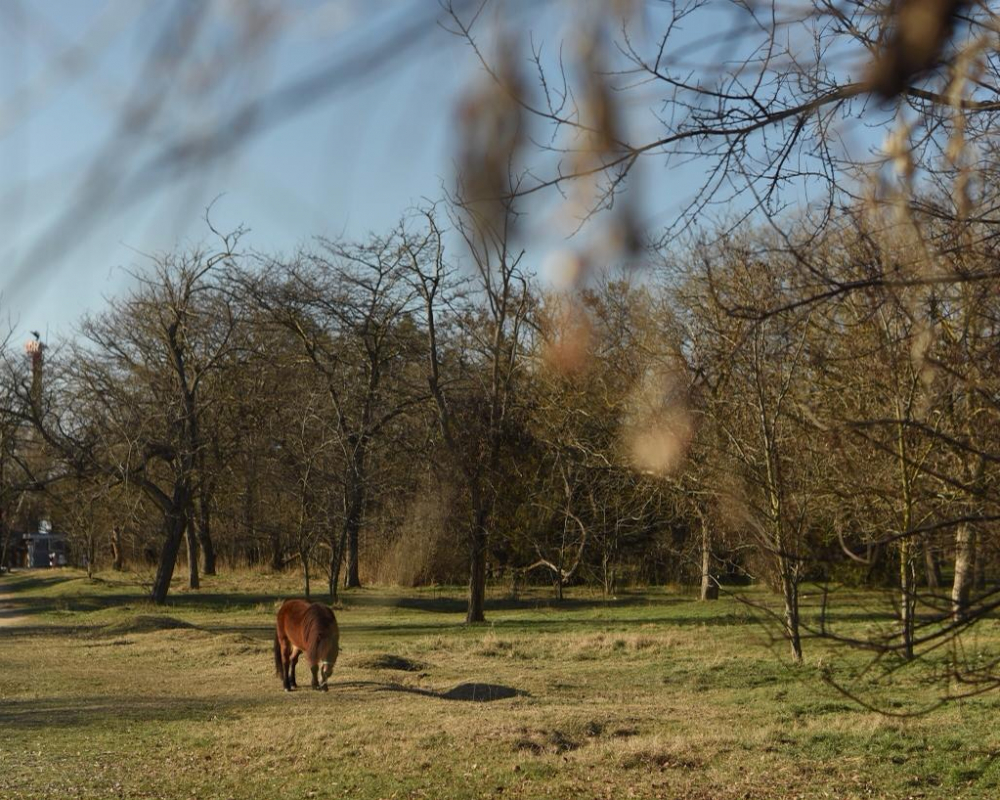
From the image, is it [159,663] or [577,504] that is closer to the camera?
[159,663]

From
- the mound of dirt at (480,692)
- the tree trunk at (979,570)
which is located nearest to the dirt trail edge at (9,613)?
the mound of dirt at (480,692)

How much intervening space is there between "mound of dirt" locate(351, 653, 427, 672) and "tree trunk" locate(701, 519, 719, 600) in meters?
8.31

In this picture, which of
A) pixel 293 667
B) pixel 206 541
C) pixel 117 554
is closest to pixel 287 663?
pixel 293 667

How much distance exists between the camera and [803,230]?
441cm

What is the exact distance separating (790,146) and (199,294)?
62.9ft

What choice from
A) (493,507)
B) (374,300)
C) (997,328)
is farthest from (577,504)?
(997,328)

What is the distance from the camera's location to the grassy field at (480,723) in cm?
816

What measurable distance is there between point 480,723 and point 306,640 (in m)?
Answer: 3.60

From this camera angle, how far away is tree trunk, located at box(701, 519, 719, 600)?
2341 cm

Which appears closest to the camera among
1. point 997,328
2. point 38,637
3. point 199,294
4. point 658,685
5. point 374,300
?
point 997,328

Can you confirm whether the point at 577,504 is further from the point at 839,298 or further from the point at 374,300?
the point at 839,298

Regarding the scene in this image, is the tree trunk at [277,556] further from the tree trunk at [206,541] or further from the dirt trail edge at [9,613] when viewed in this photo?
the dirt trail edge at [9,613]

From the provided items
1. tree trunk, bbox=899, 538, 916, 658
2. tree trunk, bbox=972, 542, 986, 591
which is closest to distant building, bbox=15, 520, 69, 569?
tree trunk, bbox=899, 538, 916, 658

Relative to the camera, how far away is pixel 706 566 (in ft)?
78.6
